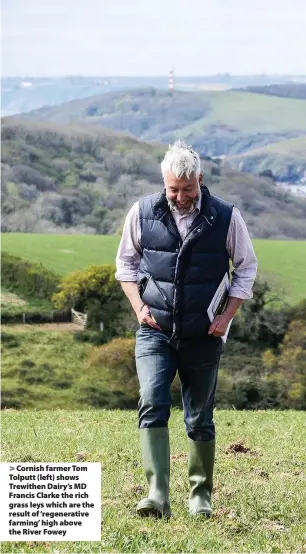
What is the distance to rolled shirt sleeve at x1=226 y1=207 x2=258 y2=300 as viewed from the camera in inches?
244

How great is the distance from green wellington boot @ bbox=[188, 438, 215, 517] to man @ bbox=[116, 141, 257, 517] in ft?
0.12

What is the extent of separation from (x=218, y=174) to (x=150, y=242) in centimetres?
3051

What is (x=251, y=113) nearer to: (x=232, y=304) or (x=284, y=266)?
(x=284, y=266)

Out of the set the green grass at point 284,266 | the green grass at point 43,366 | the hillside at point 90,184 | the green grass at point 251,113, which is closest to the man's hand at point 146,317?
the green grass at point 284,266

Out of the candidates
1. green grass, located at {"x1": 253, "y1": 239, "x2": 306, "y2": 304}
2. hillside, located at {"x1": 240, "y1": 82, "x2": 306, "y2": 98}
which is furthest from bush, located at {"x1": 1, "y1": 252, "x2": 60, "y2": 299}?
hillside, located at {"x1": 240, "y1": 82, "x2": 306, "y2": 98}

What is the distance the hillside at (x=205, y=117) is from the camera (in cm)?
3897

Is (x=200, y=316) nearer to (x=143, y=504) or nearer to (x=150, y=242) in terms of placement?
(x=150, y=242)

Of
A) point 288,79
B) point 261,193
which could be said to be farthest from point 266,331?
point 288,79

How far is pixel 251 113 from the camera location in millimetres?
39938

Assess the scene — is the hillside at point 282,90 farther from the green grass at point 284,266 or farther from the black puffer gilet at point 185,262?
the black puffer gilet at point 185,262

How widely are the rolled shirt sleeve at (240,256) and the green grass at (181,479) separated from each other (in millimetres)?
1226

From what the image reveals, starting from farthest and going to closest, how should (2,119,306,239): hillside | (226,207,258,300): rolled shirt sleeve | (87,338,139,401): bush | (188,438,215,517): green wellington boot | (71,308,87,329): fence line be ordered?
→ (2,119,306,239): hillside → (71,308,87,329): fence line → (87,338,139,401): bush → (188,438,215,517): green wellington boot → (226,207,258,300): rolled shirt sleeve

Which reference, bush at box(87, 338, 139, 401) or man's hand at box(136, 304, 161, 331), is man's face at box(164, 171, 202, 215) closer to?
man's hand at box(136, 304, 161, 331)

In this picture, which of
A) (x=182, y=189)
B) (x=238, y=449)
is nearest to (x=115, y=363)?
(x=238, y=449)
